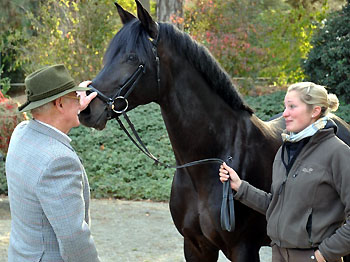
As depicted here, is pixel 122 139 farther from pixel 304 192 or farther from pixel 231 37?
pixel 304 192

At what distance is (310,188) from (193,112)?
3.25 ft

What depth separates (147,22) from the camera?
3.30 metres

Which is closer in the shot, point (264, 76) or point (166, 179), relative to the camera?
point (166, 179)

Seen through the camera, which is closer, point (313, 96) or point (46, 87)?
point (46, 87)

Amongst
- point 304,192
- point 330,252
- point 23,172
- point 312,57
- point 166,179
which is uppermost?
point 23,172

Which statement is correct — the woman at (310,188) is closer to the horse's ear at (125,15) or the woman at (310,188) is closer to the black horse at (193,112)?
the black horse at (193,112)

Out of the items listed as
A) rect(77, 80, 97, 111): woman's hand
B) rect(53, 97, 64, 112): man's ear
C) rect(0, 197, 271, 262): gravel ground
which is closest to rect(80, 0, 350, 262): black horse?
rect(77, 80, 97, 111): woman's hand

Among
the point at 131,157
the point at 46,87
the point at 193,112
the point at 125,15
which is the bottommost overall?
the point at 131,157

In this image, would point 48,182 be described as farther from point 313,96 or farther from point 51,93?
point 313,96

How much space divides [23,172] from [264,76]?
13436mm

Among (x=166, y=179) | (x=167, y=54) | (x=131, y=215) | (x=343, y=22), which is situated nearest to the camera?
(x=167, y=54)

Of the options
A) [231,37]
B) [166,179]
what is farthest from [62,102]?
[231,37]

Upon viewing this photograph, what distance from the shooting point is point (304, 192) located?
2709 mm

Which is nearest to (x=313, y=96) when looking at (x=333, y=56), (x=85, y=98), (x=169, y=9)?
(x=85, y=98)
